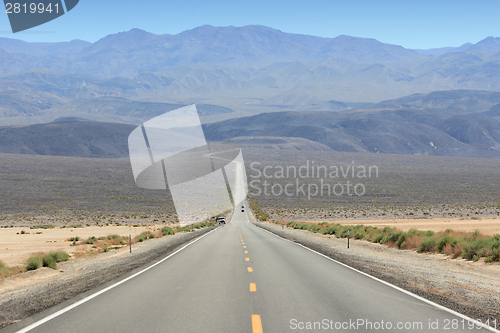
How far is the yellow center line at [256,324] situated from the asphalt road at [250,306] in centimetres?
2

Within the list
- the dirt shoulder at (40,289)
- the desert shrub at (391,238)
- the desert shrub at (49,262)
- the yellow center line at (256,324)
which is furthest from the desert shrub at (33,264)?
the desert shrub at (391,238)

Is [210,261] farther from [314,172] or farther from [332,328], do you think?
[314,172]

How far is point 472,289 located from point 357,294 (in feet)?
10.8

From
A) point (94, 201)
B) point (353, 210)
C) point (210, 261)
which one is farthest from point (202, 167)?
point (210, 261)

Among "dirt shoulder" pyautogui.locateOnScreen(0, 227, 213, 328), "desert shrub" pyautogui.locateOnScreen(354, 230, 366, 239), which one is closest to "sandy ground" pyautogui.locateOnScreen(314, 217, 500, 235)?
"desert shrub" pyautogui.locateOnScreen(354, 230, 366, 239)

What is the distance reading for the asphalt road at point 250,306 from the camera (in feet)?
23.9

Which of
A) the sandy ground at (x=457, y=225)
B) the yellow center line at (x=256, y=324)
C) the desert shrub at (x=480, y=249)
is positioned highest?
the yellow center line at (x=256, y=324)

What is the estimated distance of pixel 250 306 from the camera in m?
8.71

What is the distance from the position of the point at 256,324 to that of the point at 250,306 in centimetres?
136

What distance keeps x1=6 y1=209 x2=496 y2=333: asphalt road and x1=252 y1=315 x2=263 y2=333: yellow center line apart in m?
0.02

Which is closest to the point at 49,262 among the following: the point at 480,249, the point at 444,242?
the point at 480,249

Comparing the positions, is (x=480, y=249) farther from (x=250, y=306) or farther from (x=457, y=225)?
(x=457, y=225)

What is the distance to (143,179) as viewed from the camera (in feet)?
364

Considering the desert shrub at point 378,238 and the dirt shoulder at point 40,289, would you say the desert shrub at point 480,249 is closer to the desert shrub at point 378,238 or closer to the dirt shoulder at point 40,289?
the desert shrub at point 378,238
